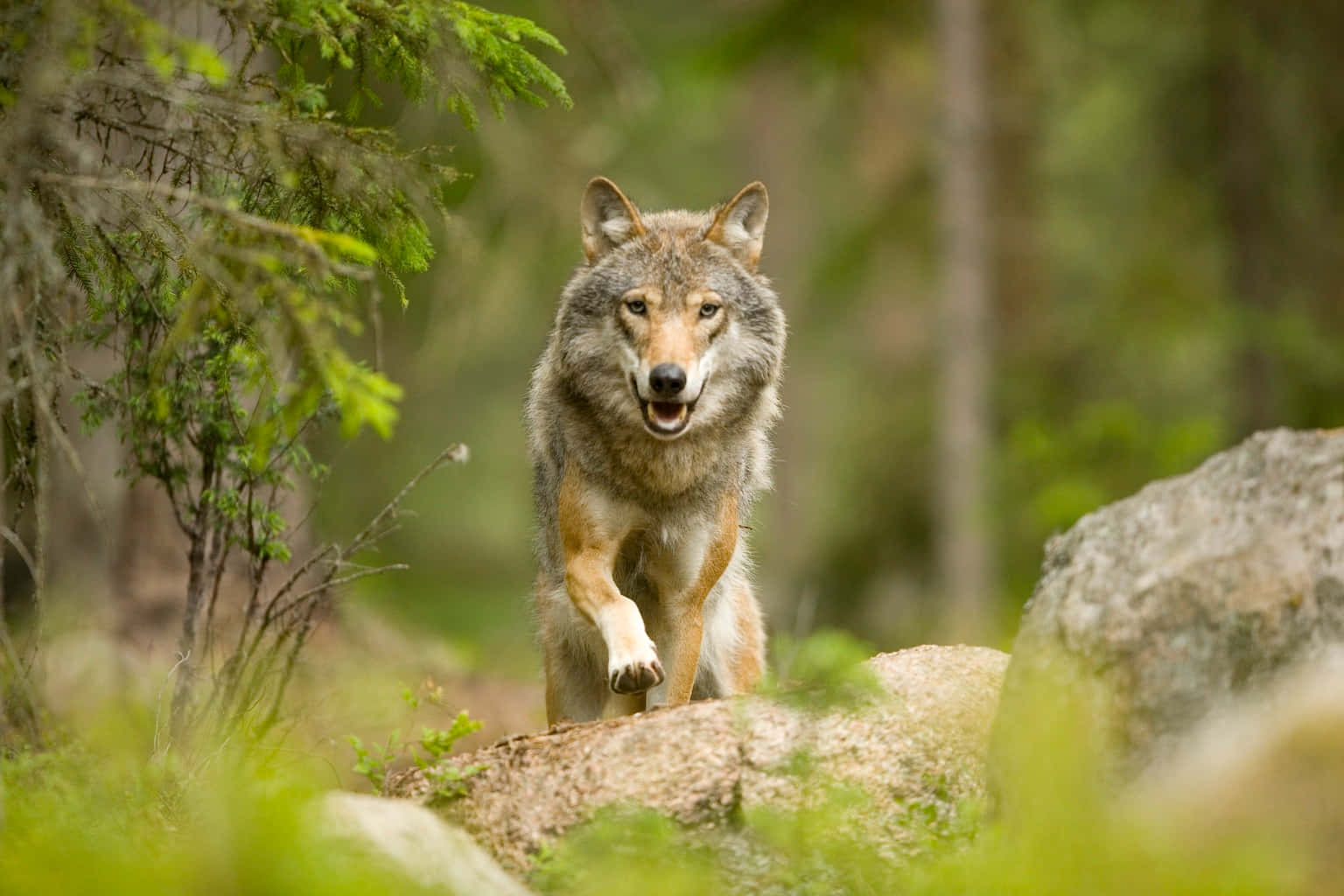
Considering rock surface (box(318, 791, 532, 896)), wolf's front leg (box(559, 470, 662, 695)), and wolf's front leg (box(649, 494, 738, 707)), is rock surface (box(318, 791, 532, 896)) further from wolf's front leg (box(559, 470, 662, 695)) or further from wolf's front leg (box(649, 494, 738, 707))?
wolf's front leg (box(649, 494, 738, 707))

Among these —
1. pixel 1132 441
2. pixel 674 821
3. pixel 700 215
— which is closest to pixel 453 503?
pixel 1132 441

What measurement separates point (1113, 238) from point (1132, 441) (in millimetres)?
9850

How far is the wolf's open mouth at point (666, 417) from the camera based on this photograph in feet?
18.9

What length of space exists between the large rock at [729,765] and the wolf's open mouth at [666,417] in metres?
1.20

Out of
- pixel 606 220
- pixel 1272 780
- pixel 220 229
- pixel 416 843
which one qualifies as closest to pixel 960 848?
pixel 1272 780

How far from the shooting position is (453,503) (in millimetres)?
29750

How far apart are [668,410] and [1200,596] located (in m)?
2.39

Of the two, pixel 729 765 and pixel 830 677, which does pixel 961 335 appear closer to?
pixel 729 765

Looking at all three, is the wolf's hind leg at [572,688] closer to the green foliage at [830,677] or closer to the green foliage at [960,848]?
the green foliage at [830,677]

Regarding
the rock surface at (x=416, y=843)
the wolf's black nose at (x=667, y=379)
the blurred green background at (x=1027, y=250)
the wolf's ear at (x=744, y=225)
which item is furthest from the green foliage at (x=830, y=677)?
the blurred green background at (x=1027, y=250)

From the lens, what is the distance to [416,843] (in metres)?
3.77

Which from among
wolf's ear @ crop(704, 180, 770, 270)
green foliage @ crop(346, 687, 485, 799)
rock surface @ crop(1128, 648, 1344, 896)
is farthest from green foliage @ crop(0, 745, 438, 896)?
wolf's ear @ crop(704, 180, 770, 270)

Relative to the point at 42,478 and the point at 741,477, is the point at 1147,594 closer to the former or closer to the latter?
the point at 741,477

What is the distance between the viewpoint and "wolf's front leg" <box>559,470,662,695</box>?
18.2ft
